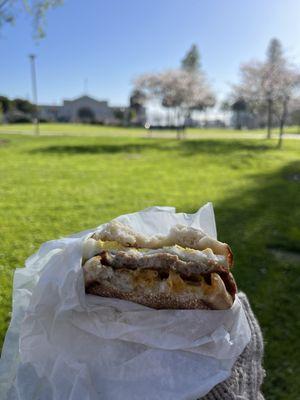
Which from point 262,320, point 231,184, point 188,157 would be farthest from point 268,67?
point 262,320

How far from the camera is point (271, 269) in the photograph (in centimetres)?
460

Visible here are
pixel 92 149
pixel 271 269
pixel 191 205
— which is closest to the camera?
pixel 271 269

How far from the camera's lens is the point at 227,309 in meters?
1.62

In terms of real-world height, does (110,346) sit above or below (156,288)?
below

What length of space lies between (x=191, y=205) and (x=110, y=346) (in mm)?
5685

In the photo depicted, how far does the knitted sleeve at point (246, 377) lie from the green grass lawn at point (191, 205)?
1013mm

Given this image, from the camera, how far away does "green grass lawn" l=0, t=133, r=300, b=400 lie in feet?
11.8

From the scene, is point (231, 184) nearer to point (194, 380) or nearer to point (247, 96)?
point (194, 380)

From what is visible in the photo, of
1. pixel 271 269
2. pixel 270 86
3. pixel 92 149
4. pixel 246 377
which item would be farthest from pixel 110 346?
pixel 270 86

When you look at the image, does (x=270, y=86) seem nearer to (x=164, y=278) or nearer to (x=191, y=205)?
(x=191, y=205)

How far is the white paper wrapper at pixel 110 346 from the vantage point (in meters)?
1.50

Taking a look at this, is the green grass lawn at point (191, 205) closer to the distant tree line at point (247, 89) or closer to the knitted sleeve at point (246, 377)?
the knitted sleeve at point (246, 377)

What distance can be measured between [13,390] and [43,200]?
5617mm

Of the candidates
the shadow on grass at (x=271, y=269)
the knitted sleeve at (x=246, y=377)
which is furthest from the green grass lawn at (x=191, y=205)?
the knitted sleeve at (x=246, y=377)
